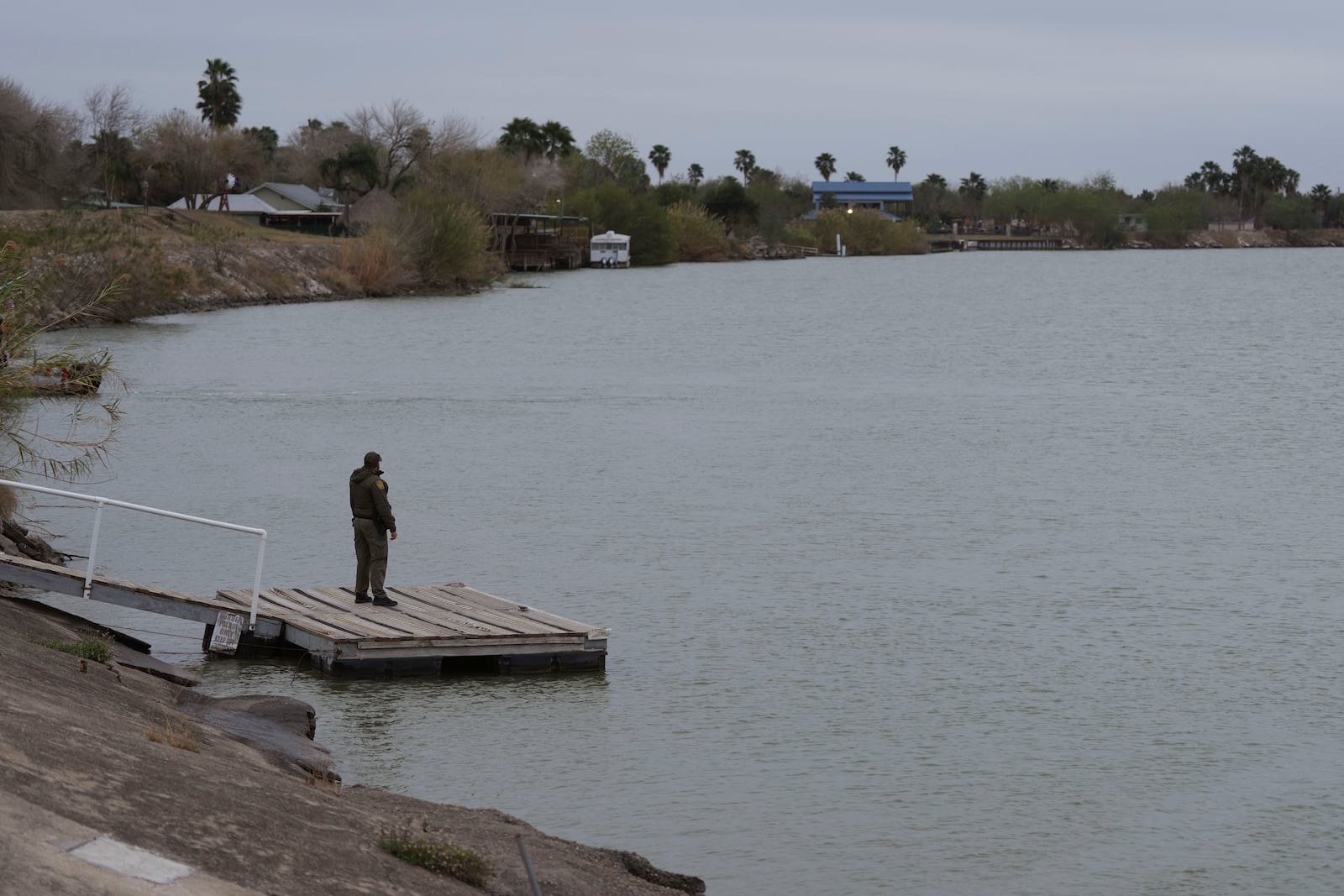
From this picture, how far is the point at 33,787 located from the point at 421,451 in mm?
26184

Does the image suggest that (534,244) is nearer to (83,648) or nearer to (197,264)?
(197,264)

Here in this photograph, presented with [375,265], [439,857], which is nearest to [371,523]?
[439,857]

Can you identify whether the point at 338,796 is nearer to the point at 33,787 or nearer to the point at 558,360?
the point at 33,787

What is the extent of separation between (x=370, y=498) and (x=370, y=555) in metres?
0.72

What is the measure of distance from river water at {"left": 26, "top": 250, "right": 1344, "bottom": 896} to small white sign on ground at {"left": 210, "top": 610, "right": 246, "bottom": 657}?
264 mm

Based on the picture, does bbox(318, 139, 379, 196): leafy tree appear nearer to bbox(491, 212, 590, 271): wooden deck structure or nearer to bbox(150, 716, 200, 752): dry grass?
bbox(491, 212, 590, 271): wooden deck structure

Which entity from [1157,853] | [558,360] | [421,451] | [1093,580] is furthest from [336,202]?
[1157,853]

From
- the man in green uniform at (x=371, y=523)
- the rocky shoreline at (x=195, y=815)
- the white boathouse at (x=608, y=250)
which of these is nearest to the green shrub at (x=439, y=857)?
the rocky shoreline at (x=195, y=815)

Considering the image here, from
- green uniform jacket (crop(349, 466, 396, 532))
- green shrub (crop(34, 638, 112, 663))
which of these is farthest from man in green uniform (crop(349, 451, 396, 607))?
green shrub (crop(34, 638, 112, 663))

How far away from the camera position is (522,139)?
7008 inches

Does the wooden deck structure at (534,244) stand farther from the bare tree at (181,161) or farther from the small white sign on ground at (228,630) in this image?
the small white sign on ground at (228,630)

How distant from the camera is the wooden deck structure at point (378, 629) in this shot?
54.6 ft

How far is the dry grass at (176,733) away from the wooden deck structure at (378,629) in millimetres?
4138

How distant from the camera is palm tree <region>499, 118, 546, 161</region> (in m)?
176
